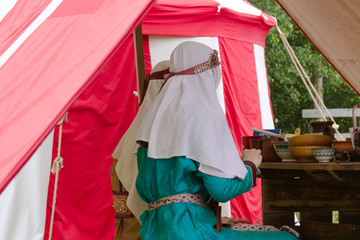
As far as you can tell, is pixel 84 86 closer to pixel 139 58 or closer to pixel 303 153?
pixel 303 153

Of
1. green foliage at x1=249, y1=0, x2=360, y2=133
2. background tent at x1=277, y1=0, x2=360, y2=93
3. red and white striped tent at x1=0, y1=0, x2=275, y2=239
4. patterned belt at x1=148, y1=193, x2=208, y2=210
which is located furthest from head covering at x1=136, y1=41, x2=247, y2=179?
green foliage at x1=249, y1=0, x2=360, y2=133

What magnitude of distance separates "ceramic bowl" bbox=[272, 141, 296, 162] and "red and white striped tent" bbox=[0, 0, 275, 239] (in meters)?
1.08

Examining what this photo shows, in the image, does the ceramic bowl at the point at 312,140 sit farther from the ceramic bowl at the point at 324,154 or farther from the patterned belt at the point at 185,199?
the patterned belt at the point at 185,199

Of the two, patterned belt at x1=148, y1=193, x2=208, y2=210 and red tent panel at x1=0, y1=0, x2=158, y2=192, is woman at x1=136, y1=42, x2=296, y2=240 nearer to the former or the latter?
patterned belt at x1=148, y1=193, x2=208, y2=210

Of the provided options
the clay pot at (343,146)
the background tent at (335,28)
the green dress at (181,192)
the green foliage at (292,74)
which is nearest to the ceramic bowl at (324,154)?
the clay pot at (343,146)

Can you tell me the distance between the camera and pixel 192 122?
8.05 ft

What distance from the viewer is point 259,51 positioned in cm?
584

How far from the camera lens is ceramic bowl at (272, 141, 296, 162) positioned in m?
2.97

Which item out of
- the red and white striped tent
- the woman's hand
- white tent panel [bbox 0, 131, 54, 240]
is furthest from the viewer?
white tent panel [bbox 0, 131, 54, 240]

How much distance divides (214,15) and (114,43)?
3196 mm

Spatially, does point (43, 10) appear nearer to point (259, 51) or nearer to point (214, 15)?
point (214, 15)

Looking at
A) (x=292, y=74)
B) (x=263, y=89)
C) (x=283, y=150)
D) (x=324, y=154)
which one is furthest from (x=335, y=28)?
(x=292, y=74)

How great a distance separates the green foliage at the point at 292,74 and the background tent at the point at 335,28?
258 inches

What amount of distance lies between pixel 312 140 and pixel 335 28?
97 cm
